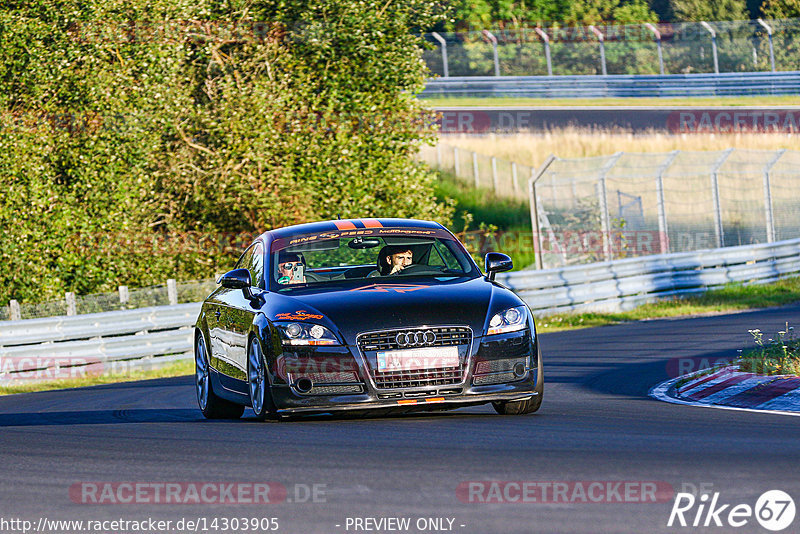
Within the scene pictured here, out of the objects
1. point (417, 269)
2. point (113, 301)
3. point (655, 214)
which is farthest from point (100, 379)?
point (655, 214)

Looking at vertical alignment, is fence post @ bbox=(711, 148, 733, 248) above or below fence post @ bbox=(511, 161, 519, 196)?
above

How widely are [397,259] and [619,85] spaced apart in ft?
138

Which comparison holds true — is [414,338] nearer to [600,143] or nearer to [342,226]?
[342,226]

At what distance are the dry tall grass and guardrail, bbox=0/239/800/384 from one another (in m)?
16.6

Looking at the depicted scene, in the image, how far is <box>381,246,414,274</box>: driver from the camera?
1035 centimetres

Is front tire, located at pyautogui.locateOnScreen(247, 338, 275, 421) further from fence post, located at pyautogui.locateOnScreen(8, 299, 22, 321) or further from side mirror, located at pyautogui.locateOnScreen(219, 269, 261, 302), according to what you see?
fence post, located at pyautogui.locateOnScreen(8, 299, 22, 321)

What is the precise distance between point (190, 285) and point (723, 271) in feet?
35.4

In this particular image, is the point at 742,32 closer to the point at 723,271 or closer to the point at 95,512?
the point at 723,271

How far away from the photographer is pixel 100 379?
1886 cm

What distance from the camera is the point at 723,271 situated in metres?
26.4

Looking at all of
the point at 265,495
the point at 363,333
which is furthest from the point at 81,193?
the point at 265,495

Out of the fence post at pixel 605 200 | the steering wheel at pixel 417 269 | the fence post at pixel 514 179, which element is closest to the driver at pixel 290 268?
the steering wheel at pixel 417 269

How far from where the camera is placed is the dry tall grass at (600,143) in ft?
145

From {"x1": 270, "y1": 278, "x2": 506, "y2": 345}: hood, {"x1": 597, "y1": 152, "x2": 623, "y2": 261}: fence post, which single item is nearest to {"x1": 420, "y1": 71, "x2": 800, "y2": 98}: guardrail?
{"x1": 597, "y1": 152, "x2": 623, "y2": 261}: fence post
